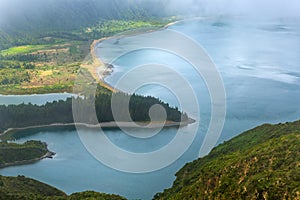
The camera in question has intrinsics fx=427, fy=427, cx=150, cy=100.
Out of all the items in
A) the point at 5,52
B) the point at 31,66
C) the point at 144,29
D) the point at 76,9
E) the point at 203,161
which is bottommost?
the point at 203,161

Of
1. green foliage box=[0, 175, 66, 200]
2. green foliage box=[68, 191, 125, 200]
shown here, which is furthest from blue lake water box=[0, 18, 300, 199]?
green foliage box=[68, 191, 125, 200]

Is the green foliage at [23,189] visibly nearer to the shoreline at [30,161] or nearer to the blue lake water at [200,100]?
the blue lake water at [200,100]

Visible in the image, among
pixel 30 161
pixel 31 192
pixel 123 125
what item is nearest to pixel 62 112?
pixel 123 125

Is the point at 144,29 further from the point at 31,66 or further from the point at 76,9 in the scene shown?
the point at 31,66

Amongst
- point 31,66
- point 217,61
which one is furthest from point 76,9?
point 217,61

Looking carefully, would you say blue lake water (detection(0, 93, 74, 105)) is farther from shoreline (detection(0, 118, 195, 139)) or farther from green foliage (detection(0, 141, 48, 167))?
green foliage (detection(0, 141, 48, 167))

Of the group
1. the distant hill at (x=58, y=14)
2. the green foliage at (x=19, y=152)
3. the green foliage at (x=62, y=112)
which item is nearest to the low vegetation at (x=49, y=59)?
the distant hill at (x=58, y=14)

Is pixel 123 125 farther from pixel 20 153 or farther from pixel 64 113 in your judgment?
pixel 20 153
